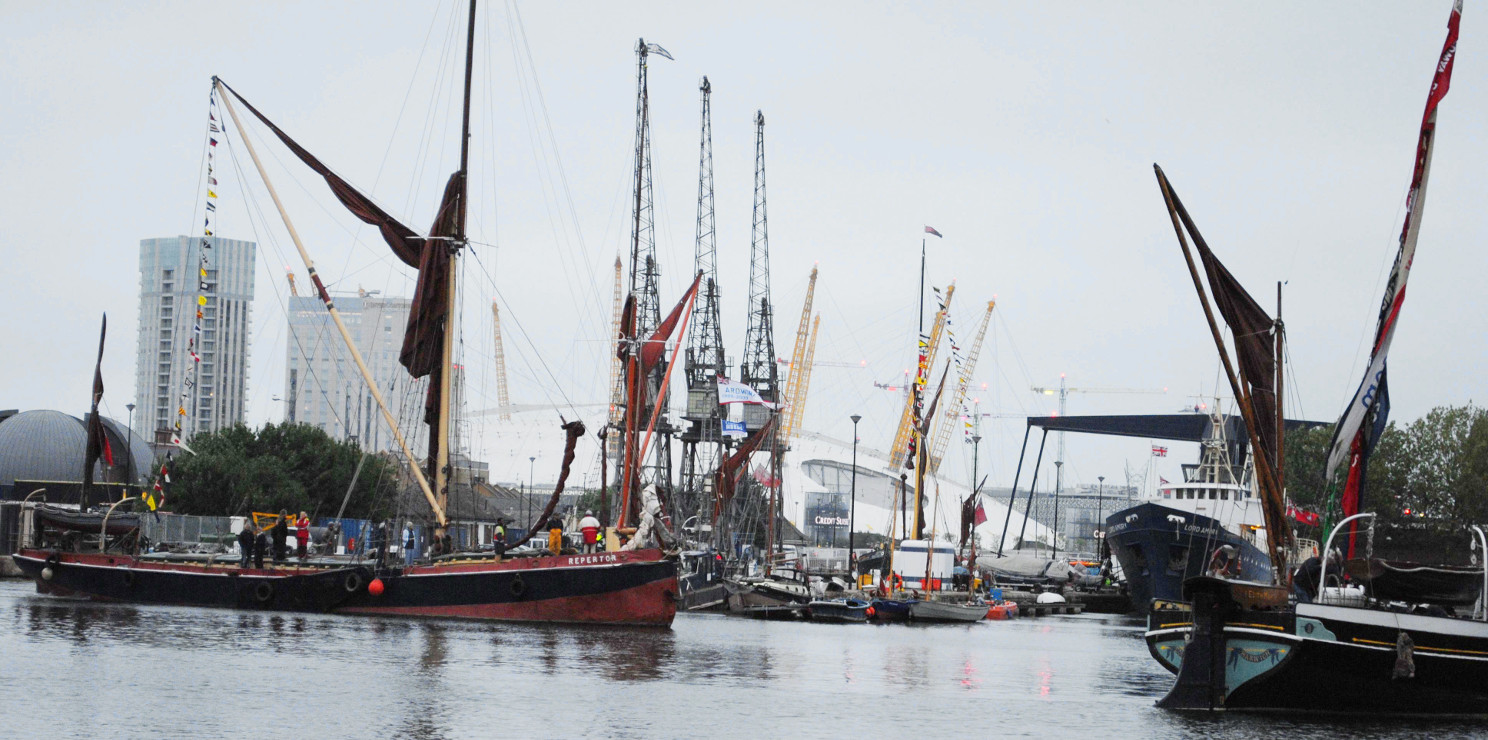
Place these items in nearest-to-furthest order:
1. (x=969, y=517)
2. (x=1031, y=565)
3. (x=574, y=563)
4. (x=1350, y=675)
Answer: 1. (x=1350, y=675)
2. (x=574, y=563)
3. (x=969, y=517)
4. (x=1031, y=565)

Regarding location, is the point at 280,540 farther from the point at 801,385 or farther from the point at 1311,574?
the point at 801,385

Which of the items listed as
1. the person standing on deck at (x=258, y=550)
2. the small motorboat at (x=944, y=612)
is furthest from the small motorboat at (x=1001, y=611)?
the person standing on deck at (x=258, y=550)

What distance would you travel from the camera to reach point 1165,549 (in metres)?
81.2

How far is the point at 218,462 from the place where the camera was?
103m

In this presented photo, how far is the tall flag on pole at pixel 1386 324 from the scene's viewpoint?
1319 inches

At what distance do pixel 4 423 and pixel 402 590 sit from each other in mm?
78931

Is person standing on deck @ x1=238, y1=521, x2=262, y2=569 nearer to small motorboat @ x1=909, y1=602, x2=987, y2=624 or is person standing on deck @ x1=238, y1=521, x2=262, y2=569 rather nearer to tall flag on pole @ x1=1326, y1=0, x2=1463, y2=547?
small motorboat @ x1=909, y1=602, x2=987, y2=624

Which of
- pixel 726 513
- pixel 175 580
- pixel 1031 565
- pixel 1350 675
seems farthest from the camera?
pixel 1031 565

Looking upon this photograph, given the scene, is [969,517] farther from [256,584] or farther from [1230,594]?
[1230,594]

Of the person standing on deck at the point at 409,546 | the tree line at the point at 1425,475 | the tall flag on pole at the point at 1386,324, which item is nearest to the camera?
the tall flag on pole at the point at 1386,324

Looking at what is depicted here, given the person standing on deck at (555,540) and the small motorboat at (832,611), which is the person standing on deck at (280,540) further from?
the small motorboat at (832,611)

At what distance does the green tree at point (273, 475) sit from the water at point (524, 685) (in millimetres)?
50095

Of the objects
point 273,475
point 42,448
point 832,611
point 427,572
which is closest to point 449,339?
point 427,572

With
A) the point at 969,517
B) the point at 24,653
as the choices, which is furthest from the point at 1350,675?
the point at 969,517
